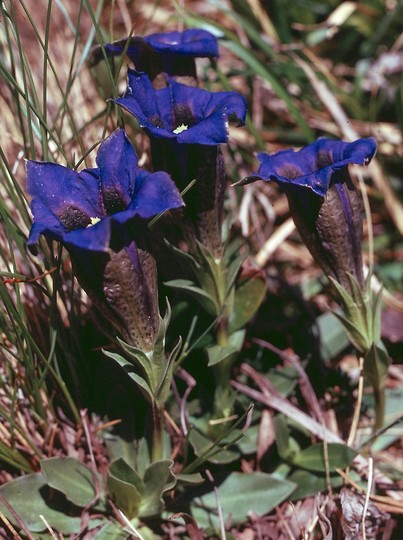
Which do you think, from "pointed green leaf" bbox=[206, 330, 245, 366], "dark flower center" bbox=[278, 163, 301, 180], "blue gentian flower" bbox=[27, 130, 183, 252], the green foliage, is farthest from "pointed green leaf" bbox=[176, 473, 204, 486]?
"dark flower center" bbox=[278, 163, 301, 180]

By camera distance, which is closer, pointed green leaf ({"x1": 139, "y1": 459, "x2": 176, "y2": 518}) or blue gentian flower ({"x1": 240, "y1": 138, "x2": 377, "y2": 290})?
blue gentian flower ({"x1": 240, "y1": 138, "x2": 377, "y2": 290})

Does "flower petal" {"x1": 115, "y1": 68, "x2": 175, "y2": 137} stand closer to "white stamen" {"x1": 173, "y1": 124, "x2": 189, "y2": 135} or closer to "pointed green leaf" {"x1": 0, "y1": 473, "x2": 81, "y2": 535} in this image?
"white stamen" {"x1": 173, "y1": 124, "x2": 189, "y2": 135}

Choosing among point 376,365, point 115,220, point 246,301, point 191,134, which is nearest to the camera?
point 115,220

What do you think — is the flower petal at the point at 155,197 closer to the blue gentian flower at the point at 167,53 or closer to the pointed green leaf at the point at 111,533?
the blue gentian flower at the point at 167,53

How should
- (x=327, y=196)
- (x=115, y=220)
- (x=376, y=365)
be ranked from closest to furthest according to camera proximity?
(x=115, y=220) < (x=327, y=196) < (x=376, y=365)

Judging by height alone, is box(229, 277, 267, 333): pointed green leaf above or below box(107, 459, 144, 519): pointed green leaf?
above

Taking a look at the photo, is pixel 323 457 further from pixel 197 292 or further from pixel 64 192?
pixel 64 192

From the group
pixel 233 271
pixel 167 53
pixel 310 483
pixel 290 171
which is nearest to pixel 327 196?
pixel 290 171
